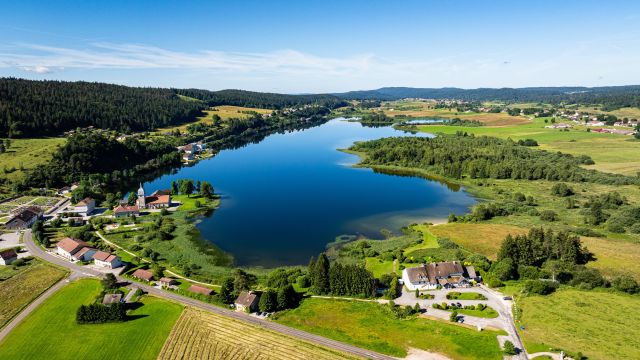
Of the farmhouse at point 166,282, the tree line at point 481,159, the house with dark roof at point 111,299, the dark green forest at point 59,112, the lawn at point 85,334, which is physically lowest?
the lawn at point 85,334

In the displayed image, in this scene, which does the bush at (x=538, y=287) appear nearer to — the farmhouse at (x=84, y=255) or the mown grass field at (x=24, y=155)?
the farmhouse at (x=84, y=255)

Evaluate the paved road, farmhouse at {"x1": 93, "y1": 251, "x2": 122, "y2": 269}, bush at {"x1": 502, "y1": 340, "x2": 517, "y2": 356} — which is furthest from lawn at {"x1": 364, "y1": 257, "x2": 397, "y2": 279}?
farmhouse at {"x1": 93, "y1": 251, "x2": 122, "y2": 269}

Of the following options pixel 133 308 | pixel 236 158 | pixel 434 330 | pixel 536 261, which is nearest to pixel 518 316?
pixel 434 330

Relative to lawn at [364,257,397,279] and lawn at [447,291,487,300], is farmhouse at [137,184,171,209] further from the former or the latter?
lawn at [447,291,487,300]

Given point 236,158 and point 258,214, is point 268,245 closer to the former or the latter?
point 258,214

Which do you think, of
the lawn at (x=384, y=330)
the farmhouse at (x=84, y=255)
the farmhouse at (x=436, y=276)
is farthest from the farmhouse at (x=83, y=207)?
the farmhouse at (x=436, y=276)

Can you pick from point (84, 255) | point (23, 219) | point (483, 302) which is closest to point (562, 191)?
point (483, 302)
